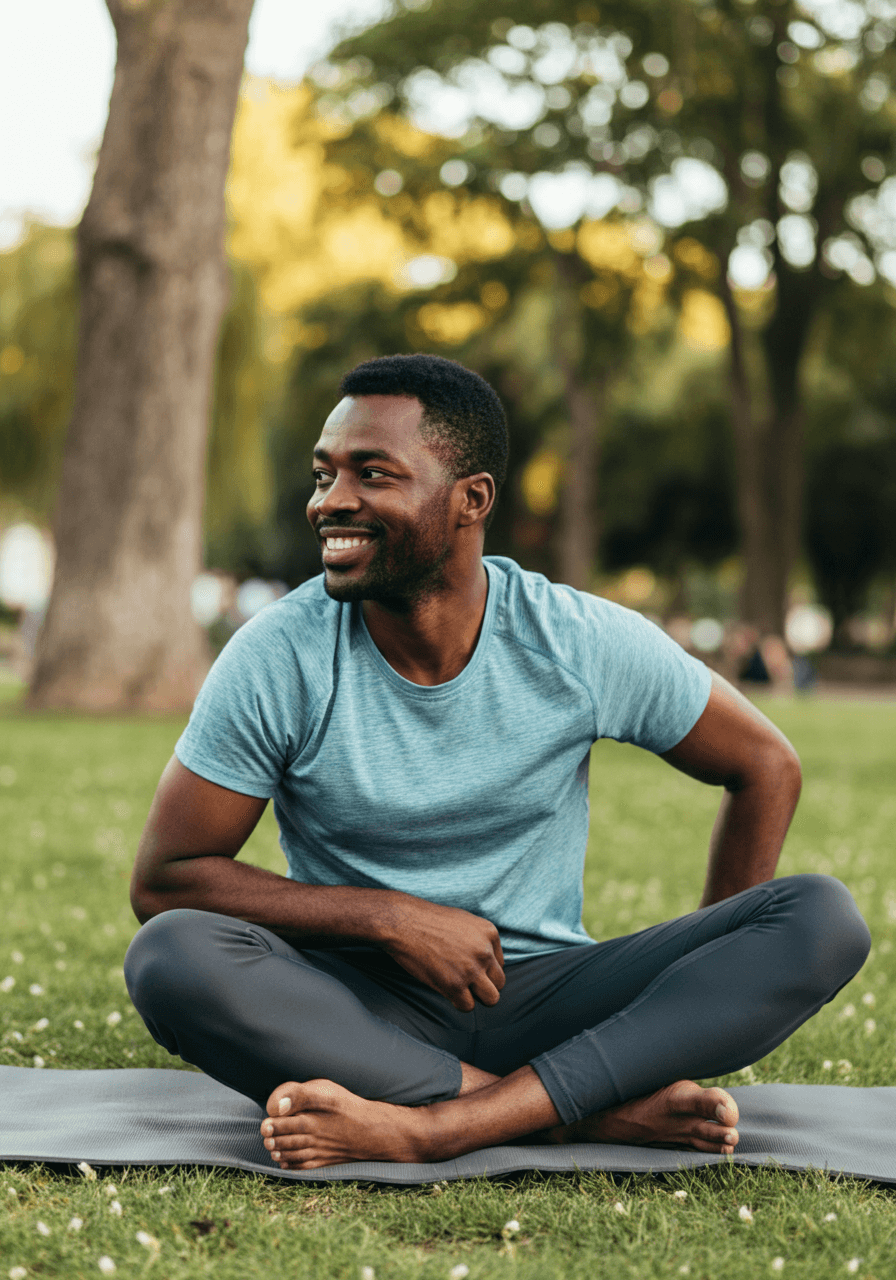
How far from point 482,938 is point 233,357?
743 inches

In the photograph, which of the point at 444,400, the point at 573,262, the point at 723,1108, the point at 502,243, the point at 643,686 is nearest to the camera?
the point at 723,1108

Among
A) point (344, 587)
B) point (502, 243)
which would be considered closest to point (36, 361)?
point (502, 243)

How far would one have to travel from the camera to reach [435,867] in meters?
3.33

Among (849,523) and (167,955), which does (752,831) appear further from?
(849,523)

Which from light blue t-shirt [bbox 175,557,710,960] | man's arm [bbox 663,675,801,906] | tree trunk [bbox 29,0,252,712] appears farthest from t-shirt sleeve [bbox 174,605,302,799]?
tree trunk [bbox 29,0,252,712]

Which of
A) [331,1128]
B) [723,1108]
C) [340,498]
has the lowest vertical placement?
[331,1128]

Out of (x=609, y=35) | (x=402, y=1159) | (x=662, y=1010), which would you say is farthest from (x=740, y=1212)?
(x=609, y=35)

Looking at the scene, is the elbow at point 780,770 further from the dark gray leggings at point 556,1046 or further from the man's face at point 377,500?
the man's face at point 377,500

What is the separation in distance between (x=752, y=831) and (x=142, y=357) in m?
12.4

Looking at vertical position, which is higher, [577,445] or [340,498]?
[577,445]

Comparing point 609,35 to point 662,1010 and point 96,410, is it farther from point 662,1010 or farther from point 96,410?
point 662,1010

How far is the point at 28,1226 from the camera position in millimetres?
2725

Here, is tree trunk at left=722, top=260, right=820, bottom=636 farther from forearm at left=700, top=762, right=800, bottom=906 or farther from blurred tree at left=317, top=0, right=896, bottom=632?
forearm at left=700, top=762, right=800, bottom=906

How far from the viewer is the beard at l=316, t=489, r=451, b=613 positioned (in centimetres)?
324
